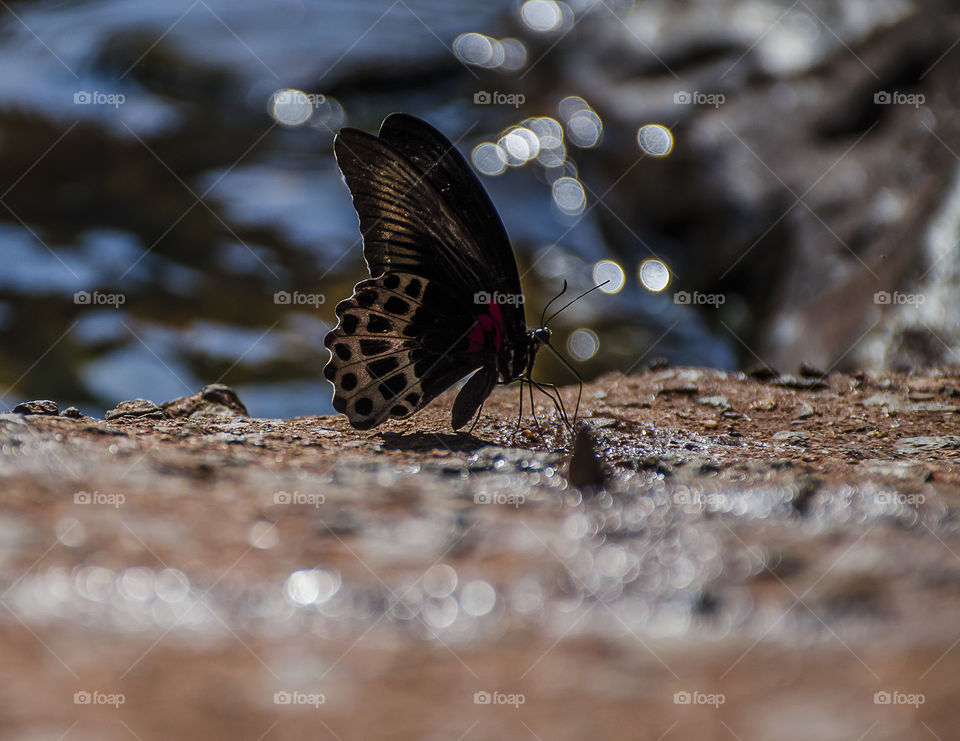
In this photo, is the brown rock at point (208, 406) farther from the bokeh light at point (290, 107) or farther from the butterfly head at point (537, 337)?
the bokeh light at point (290, 107)

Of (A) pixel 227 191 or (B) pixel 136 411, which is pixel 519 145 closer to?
(A) pixel 227 191

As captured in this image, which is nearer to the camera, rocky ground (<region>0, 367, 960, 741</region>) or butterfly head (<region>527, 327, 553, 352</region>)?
rocky ground (<region>0, 367, 960, 741</region>)

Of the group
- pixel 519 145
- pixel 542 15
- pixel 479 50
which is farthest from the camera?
pixel 542 15

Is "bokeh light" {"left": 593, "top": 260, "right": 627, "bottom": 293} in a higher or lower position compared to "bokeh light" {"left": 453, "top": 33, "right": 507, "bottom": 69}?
Answer: lower

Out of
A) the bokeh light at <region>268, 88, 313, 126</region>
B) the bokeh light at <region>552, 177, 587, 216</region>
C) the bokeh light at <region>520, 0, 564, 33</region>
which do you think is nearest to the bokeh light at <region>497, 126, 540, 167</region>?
the bokeh light at <region>552, 177, 587, 216</region>

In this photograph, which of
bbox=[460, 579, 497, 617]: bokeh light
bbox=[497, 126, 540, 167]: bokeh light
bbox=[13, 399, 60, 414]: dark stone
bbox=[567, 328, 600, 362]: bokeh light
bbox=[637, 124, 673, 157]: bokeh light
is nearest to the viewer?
bbox=[460, 579, 497, 617]: bokeh light

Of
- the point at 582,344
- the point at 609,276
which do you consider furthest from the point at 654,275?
the point at 582,344

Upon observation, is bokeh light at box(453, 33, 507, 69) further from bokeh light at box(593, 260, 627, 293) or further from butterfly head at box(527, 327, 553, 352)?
butterfly head at box(527, 327, 553, 352)
